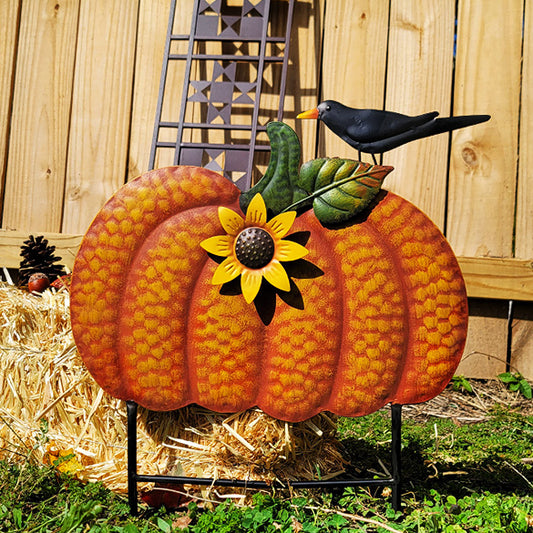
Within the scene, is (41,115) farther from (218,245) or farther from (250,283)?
(250,283)

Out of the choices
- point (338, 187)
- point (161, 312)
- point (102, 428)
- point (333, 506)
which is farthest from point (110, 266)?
point (333, 506)

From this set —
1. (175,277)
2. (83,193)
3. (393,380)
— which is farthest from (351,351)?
(83,193)

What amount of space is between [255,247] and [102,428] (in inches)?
30.3

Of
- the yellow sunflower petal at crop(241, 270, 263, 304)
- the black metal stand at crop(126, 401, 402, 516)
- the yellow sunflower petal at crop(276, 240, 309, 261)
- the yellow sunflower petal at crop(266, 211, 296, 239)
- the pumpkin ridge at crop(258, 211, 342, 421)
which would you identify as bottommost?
the black metal stand at crop(126, 401, 402, 516)

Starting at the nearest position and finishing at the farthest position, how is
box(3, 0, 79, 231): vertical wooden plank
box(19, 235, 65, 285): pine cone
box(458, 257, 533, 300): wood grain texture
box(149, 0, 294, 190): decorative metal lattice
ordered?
box(19, 235, 65, 285): pine cone, box(149, 0, 294, 190): decorative metal lattice, box(458, 257, 533, 300): wood grain texture, box(3, 0, 79, 231): vertical wooden plank

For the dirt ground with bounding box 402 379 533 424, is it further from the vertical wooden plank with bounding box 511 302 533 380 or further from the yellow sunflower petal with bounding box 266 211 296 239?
the yellow sunflower petal with bounding box 266 211 296 239

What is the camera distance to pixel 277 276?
138 centimetres

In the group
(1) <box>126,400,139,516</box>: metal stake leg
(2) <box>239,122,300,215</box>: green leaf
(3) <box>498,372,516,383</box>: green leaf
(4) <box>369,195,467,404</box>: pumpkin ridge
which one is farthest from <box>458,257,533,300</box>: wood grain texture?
(1) <box>126,400,139,516</box>: metal stake leg

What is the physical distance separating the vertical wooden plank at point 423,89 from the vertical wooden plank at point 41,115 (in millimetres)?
1655

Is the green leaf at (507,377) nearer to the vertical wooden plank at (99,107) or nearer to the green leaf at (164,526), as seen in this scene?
the green leaf at (164,526)

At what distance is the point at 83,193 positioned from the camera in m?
2.70

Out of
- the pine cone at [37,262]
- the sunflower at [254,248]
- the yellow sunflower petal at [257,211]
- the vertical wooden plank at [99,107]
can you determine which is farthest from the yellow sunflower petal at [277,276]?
the vertical wooden plank at [99,107]

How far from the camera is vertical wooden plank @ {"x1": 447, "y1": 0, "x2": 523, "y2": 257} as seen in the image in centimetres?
254

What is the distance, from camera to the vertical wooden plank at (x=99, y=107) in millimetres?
2674
